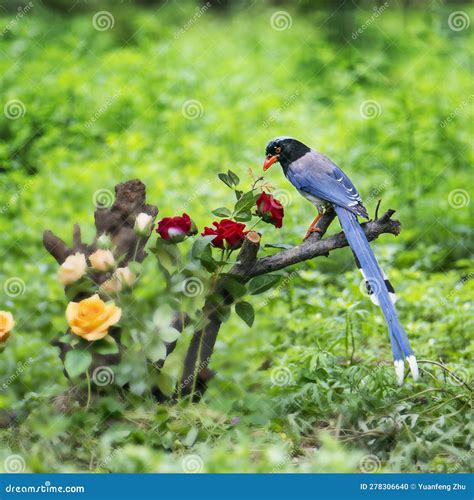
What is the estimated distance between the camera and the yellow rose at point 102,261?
3.70 metres

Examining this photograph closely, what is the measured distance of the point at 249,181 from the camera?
18.5 ft

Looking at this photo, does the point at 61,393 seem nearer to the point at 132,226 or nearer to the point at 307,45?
the point at 132,226

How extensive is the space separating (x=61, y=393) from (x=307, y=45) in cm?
506

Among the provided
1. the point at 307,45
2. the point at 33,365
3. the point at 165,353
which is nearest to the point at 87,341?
the point at 165,353

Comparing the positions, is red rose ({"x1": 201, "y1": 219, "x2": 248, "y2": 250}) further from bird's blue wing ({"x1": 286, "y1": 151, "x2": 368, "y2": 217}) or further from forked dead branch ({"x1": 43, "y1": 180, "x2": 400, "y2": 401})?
bird's blue wing ({"x1": 286, "y1": 151, "x2": 368, "y2": 217})

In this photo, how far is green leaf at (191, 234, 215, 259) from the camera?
3639mm

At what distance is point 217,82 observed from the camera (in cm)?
786

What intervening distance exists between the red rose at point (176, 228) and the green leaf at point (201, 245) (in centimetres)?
6

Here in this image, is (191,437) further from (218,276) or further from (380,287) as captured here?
(380,287)

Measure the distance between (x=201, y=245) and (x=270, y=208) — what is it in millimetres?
296

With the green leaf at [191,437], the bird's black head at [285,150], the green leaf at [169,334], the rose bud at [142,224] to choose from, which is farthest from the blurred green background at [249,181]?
the bird's black head at [285,150]

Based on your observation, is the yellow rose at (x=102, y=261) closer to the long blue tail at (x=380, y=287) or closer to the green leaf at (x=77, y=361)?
the green leaf at (x=77, y=361)

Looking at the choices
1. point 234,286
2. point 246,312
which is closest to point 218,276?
point 234,286
